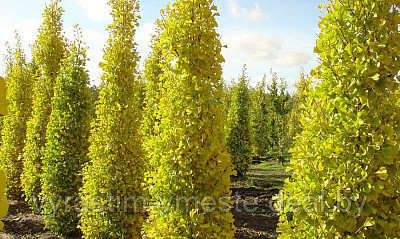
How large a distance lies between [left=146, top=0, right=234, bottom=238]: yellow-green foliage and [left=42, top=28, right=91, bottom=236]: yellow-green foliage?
3.72 metres

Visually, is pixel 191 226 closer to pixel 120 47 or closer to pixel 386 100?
pixel 386 100

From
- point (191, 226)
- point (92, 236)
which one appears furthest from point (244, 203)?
point (191, 226)

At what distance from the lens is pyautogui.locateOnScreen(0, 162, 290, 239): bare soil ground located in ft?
21.4

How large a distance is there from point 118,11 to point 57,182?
4034 millimetres

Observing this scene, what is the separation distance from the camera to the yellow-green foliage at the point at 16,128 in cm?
952

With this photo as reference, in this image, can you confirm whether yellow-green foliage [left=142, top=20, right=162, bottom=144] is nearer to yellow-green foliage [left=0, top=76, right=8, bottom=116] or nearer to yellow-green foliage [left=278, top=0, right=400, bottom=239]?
yellow-green foliage [left=278, top=0, right=400, bottom=239]

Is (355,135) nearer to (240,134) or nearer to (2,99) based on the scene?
(2,99)

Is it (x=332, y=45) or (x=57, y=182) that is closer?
(x=332, y=45)

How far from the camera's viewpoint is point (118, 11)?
18.9ft

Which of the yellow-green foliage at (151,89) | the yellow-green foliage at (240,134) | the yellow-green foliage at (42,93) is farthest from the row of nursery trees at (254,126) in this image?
the yellow-green foliage at (42,93)

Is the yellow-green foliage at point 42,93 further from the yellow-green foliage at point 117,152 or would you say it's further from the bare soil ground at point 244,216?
the yellow-green foliage at point 117,152

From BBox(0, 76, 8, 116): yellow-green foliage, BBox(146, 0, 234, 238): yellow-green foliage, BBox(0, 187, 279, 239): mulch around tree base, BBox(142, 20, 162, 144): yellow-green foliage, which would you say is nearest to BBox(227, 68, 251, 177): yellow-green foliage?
BBox(0, 187, 279, 239): mulch around tree base

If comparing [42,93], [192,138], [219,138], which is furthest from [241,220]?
[42,93]

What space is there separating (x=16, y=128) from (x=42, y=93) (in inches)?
103
